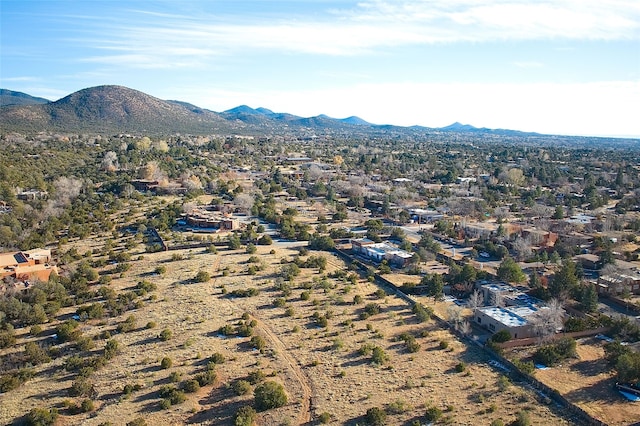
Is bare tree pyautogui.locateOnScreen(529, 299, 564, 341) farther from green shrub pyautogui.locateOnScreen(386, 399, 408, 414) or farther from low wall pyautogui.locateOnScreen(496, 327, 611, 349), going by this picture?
green shrub pyautogui.locateOnScreen(386, 399, 408, 414)

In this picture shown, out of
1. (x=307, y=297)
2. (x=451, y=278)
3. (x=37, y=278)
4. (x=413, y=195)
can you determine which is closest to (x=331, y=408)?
(x=307, y=297)

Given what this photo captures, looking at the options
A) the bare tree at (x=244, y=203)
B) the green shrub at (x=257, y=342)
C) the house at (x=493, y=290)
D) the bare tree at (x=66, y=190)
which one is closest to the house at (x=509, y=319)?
the house at (x=493, y=290)

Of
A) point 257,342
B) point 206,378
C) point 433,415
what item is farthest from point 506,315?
point 206,378

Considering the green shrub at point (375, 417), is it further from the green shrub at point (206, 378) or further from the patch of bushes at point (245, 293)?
the patch of bushes at point (245, 293)

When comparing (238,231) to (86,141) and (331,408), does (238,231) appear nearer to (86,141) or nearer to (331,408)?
(331,408)

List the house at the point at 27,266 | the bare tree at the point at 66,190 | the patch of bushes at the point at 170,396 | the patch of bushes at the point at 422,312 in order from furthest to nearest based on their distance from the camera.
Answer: the bare tree at the point at 66,190
the house at the point at 27,266
the patch of bushes at the point at 422,312
the patch of bushes at the point at 170,396

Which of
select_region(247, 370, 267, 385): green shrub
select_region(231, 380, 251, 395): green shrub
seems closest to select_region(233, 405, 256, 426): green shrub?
select_region(231, 380, 251, 395): green shrub

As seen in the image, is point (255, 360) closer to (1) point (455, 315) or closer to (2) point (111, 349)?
(2) point (111, 349)
